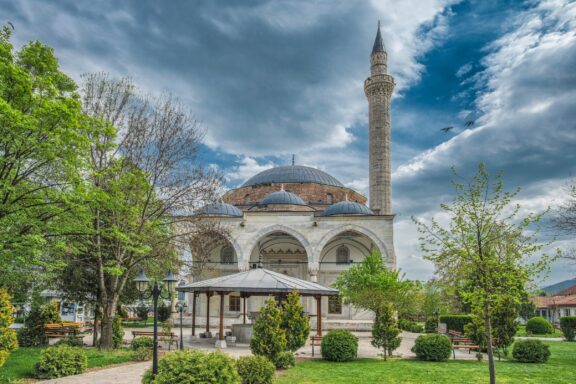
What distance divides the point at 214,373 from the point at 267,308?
4036 millimetres

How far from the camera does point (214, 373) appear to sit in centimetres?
651

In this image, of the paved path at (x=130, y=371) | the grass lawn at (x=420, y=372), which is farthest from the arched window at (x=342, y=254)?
the grass lawn at (x=420, y=372)

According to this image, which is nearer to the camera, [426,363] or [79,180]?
[79,180]

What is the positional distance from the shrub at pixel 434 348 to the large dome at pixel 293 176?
23.2 metres

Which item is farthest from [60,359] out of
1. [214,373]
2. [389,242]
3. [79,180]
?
[389,242]

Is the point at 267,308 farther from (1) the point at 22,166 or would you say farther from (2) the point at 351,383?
(1) the point at 22,166

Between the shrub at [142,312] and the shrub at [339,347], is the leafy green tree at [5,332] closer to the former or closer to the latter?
the shrub at [339,347]

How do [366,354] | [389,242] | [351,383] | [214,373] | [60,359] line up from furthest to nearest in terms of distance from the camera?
[389,242], [366,354], [60,359], [351,383], [214,373]

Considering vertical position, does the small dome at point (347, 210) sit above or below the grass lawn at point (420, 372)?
above

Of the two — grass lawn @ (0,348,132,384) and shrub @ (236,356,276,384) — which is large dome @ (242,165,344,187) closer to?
grass lawn @ (0,348,132,384)

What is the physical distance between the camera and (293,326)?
1126cm

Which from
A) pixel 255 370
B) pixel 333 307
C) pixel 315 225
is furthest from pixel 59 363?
pixel 333 307

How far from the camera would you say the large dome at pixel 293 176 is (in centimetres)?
3534

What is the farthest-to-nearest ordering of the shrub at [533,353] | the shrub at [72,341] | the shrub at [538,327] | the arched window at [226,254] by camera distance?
the arched window at [226,254] < the shrub at [538,327] < the shrub at [72,341] < the shrub at [533,353]
